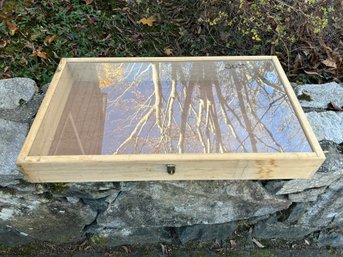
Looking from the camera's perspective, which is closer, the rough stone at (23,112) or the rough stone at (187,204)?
the rough stone at (187,204)

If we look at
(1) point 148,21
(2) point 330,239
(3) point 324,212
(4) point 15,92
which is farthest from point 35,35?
(2) point 330,239

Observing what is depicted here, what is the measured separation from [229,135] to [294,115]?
413mm

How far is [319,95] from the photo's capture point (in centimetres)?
267

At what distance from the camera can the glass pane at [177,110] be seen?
1.88 m

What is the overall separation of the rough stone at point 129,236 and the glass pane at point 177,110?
95 cm

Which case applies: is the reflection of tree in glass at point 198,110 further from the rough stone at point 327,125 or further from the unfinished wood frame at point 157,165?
the rough stone at point 327,125

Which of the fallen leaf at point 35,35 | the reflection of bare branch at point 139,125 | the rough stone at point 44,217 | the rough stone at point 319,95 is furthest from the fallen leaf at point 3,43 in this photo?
the rough stone at point 319,95

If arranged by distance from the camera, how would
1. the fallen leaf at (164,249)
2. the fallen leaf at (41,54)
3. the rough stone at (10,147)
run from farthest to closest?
1. the fallen leaf at (41,54)
2. the fallen leaf at (164,249)
3. the rough stone at (10,147)

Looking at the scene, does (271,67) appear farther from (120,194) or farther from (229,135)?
(120,194)

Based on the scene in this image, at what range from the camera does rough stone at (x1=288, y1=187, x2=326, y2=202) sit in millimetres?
2406

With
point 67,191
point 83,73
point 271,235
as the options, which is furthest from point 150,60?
point 271,235

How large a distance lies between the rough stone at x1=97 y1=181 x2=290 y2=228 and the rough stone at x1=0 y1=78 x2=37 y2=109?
0.96m

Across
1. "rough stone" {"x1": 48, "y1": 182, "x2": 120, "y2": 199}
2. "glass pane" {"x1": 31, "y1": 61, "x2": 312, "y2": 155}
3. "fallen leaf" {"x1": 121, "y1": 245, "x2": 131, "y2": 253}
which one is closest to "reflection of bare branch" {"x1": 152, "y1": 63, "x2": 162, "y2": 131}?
"glass pane" {"x1": 31, "y1": 61, "x2": 312, "y2": 155}

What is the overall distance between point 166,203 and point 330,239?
1.35m
